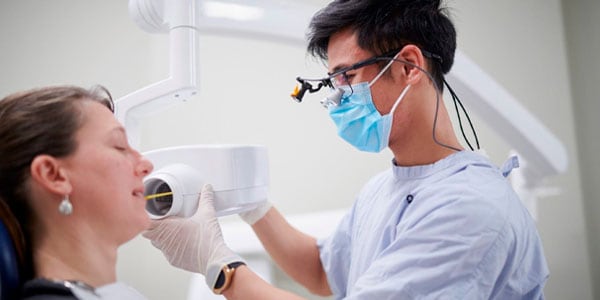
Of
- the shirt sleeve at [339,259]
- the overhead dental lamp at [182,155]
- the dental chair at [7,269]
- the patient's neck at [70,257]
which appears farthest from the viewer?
the shirt sleeve at [339,259]

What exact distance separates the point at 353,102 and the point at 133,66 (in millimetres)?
1603

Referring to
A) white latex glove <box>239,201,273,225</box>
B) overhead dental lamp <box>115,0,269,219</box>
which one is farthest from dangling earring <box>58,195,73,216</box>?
white latex glove <box>239,201,273,225</box>

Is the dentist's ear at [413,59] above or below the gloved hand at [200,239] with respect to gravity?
above

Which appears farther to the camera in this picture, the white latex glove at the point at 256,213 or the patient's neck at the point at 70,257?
the white latex glove at the point at 256,213

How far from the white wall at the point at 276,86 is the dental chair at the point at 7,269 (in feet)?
3.89

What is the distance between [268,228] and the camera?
152 cm

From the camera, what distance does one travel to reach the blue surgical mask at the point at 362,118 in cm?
124

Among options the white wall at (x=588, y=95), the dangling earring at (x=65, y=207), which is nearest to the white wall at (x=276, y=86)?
the white wall at (x=588, y=95)

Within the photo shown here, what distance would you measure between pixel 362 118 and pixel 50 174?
2.42 ft

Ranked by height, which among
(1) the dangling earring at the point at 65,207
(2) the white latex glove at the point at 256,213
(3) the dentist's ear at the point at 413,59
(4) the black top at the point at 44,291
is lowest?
(2) the white latex glove at the point at 256,213

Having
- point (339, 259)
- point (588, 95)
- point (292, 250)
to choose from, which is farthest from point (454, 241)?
point (588, 95)

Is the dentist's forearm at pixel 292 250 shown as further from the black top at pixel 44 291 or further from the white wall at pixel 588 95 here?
the white wall at pixel 588 95

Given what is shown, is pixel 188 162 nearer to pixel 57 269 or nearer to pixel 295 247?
pixel 57 269

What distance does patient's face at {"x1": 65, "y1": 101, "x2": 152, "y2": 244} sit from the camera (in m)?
1.00
